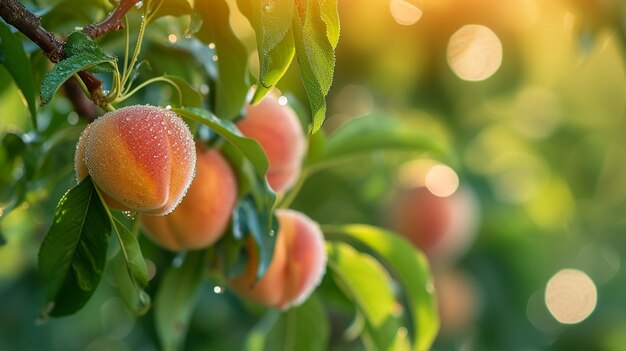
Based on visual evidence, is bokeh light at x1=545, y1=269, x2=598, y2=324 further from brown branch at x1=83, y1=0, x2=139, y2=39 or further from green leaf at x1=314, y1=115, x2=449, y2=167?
brown branch at x1=83, y1=0, x2=139, y2=39

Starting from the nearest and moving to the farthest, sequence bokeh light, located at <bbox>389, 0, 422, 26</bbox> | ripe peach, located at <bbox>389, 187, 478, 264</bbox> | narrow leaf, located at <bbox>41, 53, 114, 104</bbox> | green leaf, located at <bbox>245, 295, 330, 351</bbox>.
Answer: narrow leaf, located at <bbox>41, 53, 114, 104</bbox> < green leaf, located at <bbox>245, 295, 330, 351</bbox> < bokeh light, located at <bbox>389, 0, 422, 26</bbox> < ripe peach, located at <bbox>389, 187, 478, 264</bbox>

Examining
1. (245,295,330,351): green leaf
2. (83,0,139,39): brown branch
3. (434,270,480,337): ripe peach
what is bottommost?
(434,270,480,337): ripe peach

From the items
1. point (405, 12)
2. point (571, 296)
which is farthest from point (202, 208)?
point (571, 296)

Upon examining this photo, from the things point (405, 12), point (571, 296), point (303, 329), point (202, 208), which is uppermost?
point (202, 208)

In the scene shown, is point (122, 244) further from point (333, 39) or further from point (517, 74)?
point (517, 74)

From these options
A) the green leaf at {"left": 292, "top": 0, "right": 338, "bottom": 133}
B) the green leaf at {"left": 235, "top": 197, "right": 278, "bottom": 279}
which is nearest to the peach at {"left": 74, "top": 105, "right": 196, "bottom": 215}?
the green leaf at {"left": 292, "top": 0, "right": 338, "bottom": 133}

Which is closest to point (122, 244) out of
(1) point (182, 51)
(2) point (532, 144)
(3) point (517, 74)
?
(1) point (182, 51)

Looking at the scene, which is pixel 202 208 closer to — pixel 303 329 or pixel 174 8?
pixel 174 8
